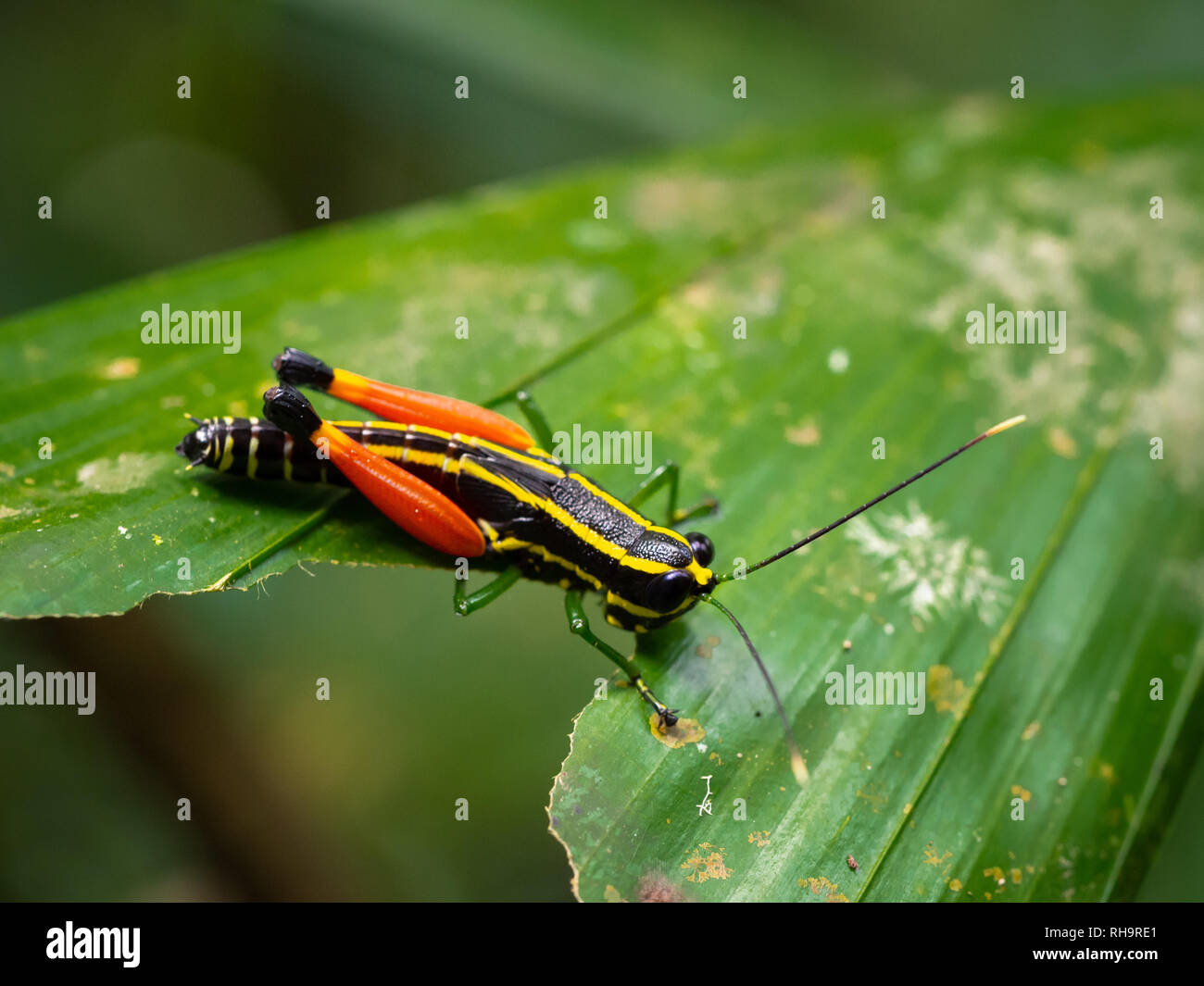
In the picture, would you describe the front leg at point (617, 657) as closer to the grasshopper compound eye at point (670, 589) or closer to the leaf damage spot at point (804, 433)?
the grasshopper compound eye at point (670, 589)

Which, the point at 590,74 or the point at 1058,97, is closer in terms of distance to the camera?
the point at 1058,97

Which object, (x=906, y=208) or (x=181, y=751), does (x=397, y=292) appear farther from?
(x=906, y=208)

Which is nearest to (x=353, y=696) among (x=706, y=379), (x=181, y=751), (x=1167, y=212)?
(x=181, y=751)

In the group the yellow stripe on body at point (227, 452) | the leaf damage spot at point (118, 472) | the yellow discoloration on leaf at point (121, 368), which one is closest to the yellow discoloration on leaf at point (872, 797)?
the yellow stripe on body at point (227, 452)

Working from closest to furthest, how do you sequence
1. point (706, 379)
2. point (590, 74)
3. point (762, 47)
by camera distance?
point (706, 379) → point (590, 74) → point (762, 47)

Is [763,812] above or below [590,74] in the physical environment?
below

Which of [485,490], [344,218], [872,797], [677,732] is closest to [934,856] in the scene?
[872,797]

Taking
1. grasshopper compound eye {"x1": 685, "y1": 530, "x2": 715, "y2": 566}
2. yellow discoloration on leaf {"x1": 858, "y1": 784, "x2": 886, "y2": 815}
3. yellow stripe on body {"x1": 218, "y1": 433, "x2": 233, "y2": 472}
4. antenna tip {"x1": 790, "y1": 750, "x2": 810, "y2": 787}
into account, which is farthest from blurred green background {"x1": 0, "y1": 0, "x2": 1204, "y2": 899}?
yellow discoloration on leaf {"x1": 858, "y1": 784, "x2": 886, "y2": 815}
